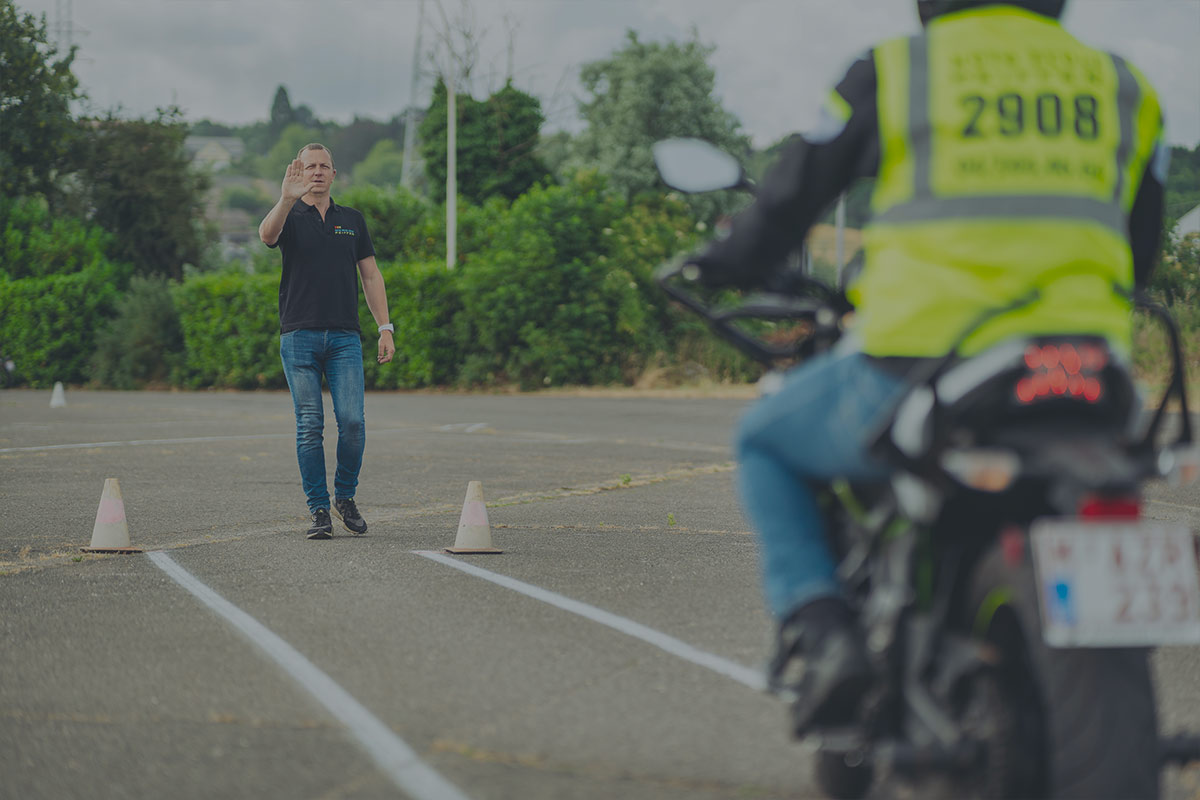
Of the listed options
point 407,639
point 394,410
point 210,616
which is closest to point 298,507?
point 210,616

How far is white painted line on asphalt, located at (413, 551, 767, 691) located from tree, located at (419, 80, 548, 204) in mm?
35672

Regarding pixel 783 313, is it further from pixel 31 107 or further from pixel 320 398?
pixel 31 107

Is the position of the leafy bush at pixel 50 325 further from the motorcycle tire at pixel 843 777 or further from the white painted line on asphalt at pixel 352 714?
the motorcycle tire at pixel 843 777

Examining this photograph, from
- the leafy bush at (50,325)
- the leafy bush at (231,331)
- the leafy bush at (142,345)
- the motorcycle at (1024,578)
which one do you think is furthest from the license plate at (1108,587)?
the leafy bush at (50,325)

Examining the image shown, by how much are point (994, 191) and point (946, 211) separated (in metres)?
0.10

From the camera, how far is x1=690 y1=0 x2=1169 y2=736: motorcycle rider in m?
2.62

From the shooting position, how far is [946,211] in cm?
264

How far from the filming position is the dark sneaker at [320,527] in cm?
777

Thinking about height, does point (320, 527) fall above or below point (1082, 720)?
below

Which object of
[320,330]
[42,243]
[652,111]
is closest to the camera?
[320,330]

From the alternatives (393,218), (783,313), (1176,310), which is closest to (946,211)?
(783,313)

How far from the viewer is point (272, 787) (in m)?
3.40

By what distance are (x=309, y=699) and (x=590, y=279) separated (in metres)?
22.9

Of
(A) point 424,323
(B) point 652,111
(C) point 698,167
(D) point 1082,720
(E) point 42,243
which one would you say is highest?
→ (B) point 652,111
